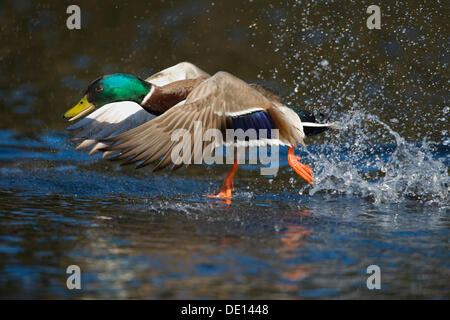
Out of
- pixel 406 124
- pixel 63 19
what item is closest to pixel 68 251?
pixel 406 124

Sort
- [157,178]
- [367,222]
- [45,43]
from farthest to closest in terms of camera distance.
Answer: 1. [45,43]
2. [157,178]
3. [367,222]

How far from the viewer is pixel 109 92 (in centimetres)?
578

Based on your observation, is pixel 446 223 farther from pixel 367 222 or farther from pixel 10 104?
pixel 10 104

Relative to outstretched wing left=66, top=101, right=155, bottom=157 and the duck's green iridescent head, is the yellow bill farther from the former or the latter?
outstretched wing left=66, top=101, right=155, bottom=157

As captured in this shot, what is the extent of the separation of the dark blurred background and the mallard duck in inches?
101

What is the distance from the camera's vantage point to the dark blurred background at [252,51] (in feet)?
30.2

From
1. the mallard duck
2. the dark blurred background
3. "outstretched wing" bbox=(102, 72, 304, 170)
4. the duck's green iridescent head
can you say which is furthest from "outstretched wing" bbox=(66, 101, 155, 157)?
the dark blurred background

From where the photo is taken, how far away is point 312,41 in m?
10.2

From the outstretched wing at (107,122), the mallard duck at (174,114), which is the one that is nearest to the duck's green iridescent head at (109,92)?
the mallard duck at (174,114)

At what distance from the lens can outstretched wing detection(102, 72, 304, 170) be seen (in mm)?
4820

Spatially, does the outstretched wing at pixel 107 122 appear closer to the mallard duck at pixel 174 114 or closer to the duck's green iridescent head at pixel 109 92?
the mallard duck at pixel 174 114

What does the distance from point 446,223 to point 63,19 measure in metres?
8.52

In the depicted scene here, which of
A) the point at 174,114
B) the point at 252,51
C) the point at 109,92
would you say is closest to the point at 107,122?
the point at 109,92

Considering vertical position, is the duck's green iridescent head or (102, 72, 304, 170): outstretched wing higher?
the duck's green iridescent head
